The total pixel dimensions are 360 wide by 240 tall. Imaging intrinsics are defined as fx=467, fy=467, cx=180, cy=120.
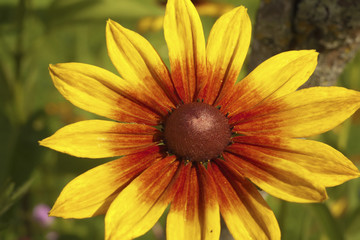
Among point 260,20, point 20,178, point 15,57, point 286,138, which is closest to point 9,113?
point 15,57

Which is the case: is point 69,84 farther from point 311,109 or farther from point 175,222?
point 311,109

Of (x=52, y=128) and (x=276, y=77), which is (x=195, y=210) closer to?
(x=276, y=77)

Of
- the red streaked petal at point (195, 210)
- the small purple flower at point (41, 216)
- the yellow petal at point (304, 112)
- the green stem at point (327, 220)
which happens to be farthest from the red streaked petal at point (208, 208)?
the small purple flower at point (41, 216)

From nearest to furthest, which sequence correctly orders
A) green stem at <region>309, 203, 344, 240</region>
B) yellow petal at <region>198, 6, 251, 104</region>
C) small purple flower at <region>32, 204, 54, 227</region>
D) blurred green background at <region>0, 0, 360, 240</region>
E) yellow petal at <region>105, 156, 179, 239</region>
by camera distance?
yellow petal at <region>105, 156, 179, 239</region>
yellow petal at <region>198, 6, 251, 104</region>
green stem at <region>309, 203, 344, 240</region>
blurred green background at <region>0, 0, 360, 240</region>
small purple flower at <region>32, 204, 54, 227</region>

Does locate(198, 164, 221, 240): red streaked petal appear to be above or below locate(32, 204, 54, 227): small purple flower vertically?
above

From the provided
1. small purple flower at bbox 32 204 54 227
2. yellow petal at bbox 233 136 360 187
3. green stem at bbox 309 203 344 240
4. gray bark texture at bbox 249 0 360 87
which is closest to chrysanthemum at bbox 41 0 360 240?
yellow petal at bbox 233 136 360 187

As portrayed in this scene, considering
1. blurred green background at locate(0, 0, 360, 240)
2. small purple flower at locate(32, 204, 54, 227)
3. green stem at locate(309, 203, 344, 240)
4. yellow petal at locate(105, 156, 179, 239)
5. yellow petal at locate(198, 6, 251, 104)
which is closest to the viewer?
yellow petal at locate(105, 156, 179, 239)

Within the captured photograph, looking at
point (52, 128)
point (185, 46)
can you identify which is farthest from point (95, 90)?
point (52, 128)

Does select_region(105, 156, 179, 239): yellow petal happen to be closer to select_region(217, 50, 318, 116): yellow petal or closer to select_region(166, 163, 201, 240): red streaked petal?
Result: select_region(166, 163, 201, 240): red streaked petal
